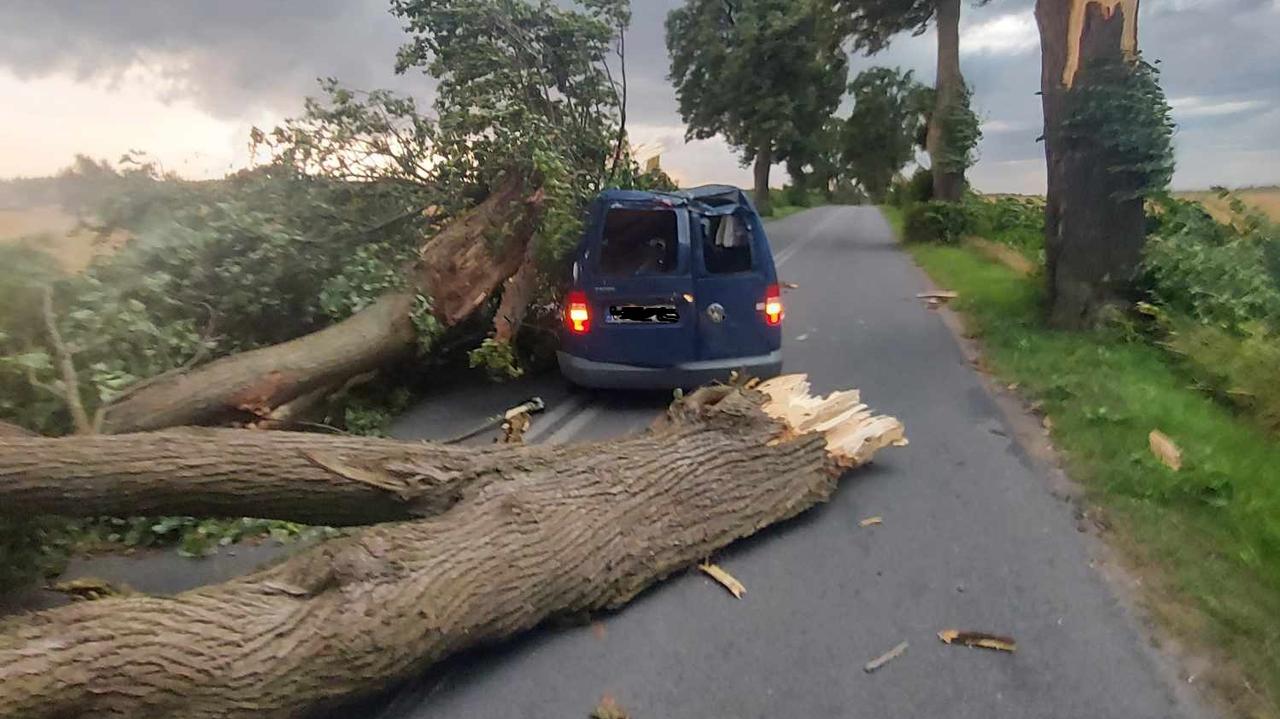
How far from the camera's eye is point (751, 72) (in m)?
36.3

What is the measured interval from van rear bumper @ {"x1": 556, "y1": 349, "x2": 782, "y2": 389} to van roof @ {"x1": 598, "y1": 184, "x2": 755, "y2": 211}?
4.28ft

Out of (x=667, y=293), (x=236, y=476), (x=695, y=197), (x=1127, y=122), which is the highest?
(x=1127, y=122)

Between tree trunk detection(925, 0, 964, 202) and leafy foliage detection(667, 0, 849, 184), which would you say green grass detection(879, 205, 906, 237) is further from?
leafy foliage detection(667, 0, 849, 184)

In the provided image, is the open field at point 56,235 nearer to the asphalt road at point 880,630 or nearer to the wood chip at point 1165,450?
the asphalt road at point 880,630

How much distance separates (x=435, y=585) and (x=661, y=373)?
447 cm

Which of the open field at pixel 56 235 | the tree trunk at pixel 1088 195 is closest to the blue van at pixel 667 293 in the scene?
the open field at pixel 56 235

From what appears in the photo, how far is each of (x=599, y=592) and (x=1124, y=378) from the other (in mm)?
6377

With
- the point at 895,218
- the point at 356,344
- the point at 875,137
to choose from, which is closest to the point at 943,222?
the point at 895,218

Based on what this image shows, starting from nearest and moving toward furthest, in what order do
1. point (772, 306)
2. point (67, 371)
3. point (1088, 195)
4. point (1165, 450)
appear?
point (67, 371) < point (1165, 450) < point (772, 306) < point (1088, 195)

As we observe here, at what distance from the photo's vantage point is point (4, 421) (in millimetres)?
5066

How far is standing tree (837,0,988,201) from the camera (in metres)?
27.9

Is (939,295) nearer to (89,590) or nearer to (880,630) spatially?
(880,630)

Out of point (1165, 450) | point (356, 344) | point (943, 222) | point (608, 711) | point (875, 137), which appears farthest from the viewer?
point (875, 137)

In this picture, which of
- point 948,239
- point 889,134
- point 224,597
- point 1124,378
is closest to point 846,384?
point 1124,378
